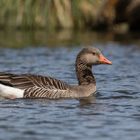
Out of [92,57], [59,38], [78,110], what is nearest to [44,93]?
[78,110]

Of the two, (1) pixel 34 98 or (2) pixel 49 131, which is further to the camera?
(1) pixel 34 98

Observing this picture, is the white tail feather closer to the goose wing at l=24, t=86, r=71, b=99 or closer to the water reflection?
the goose wing at l=24, t=86, r=71, b=99

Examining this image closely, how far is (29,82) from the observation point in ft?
50.6

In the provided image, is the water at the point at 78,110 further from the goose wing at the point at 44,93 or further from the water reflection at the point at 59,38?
the water reflection at the point at 59,38

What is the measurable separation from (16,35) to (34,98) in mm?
15635

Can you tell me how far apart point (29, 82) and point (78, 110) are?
5.56ft

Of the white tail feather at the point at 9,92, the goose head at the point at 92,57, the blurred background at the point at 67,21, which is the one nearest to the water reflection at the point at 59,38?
the blurred background at the point at 67,21

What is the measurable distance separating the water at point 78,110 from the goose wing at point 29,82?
371 mm

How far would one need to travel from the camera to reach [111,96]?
16000mm

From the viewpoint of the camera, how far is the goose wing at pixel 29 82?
1525 centimetres

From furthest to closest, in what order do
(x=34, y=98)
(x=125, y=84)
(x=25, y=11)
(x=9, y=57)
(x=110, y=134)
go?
1. (x=25, y=11)
2. (x=9, y=57)
3. (x=125, y=84)
4. (x=34, y=98)
5. (x=110, y=134)

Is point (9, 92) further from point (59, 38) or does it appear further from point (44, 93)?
point (59, 38)

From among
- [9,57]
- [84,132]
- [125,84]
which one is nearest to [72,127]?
[84,132]

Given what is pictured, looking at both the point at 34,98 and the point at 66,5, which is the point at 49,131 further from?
the point at 66,5
